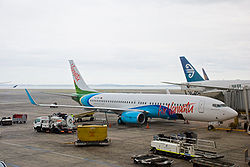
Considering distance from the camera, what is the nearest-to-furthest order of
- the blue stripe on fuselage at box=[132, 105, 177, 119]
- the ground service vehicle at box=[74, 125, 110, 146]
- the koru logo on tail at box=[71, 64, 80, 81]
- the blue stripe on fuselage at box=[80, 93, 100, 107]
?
the ground service vehicle at box=[74, 125, 110, 146] → the blue stripe on fuselage at box=[132, 105, 177, 119] → the blue stripe on fuselage at box=[80, 93, 100, 107] → the koru logo on tail at box=[71, 64, 80, 81]

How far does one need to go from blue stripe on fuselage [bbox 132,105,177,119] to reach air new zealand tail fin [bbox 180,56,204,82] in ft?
79.4

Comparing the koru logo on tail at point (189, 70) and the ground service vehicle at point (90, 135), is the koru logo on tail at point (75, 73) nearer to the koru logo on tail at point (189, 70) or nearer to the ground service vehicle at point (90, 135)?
the ground service vehicle at point (90, 135)

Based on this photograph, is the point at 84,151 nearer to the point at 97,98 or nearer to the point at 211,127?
the point at 211,127

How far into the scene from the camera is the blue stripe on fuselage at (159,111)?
31.7 meters

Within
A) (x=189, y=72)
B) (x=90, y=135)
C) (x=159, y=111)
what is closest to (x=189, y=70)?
(x=189, y=72)

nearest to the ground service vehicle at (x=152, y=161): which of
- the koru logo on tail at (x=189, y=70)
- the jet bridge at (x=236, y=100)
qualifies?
the jet bridge at (x=236, y=100)

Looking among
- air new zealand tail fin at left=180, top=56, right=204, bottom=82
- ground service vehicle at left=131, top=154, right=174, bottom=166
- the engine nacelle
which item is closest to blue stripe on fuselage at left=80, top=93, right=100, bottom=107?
the engine nacelle

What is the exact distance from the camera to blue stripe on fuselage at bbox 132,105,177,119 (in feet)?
104

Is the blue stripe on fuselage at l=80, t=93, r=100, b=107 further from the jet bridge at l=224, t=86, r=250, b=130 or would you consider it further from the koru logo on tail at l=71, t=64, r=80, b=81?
the jet bridge at l=224, t=86, r=250, b=130

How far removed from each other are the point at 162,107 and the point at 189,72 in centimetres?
2514

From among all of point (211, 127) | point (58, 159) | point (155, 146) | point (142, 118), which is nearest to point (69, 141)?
point (58, 159)

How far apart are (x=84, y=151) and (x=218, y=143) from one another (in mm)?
11093

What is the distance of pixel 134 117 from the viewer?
104 ft

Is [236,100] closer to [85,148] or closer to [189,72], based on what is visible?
[85,148]
